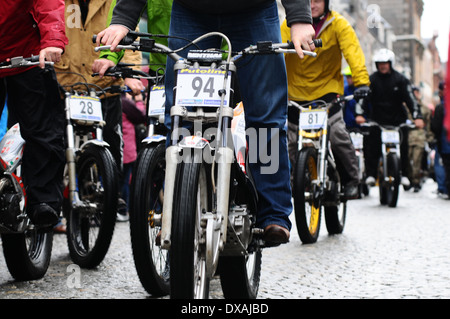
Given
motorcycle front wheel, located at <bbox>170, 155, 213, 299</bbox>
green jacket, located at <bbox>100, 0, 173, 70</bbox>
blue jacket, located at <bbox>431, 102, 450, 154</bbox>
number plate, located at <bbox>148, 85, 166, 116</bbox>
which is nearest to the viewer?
motorcycle front wheel, located at <bbox>170, 155, 213, 299</bbox>

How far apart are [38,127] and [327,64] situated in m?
3.31

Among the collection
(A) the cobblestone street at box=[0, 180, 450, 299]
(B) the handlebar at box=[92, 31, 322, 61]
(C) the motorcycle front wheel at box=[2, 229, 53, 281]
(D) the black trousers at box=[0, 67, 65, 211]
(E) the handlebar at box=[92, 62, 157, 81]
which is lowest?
(A) the cobblestone street at box=[0, 180, 450, 299]

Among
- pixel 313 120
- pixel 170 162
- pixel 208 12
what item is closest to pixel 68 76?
pixel 313 120

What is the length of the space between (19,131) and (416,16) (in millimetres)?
78323

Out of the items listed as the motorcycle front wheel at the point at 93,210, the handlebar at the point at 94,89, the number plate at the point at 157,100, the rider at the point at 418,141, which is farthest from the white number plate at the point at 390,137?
the number plate at the point at 157,100

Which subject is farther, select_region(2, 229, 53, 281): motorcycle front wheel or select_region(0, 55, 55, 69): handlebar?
select_region(2, 229, 53, 281): motorcycle front wheel

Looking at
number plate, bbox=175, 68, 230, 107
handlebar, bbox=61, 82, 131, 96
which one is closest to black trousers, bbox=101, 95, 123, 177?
handlebar, bbox=61, 82, 131, 96

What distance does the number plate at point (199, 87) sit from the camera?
10.3 feet

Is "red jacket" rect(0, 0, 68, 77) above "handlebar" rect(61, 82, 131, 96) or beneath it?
above

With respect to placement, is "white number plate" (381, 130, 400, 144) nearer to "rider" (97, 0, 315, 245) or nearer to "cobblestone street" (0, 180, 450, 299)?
"cobblestone street" (0, 180, 450, 299)

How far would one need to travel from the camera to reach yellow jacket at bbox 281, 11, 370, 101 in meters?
7.07

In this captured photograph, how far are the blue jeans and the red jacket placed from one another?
3.09ft

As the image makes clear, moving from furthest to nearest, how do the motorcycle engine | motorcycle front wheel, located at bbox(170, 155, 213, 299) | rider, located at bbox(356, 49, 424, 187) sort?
rider, located at bbox(356, 49, 424, 187) < the motorcycle engine < motorcycle front wheel, located at bbox(170, 155, 213, 299)

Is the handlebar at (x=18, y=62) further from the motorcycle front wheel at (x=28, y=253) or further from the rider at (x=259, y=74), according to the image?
the motorcycle front wheel at (x=28, y=253)
